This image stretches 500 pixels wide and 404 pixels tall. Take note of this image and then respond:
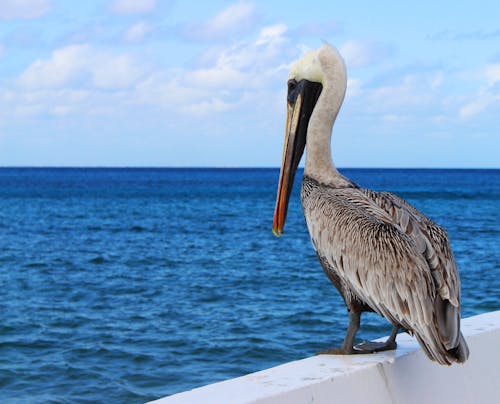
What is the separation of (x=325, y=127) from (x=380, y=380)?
144 cm

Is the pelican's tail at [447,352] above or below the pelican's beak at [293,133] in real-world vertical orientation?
below

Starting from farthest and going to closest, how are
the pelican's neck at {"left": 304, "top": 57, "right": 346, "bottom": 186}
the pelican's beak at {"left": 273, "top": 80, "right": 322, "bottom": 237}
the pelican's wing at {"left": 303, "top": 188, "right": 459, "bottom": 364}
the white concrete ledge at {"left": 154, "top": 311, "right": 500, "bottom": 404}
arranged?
the pelican's beak at {"left": 273, "top": 80, "right": 322, "bottom": 237} → the pelican's neck at {"left": 304, "top": 57, "right": 346, "bottom": 186} → the pelican's wing at {"left": 303, "top": 188, "right": 459, "bottom": 364} → the white concrete ledge at {"left": 154, "top": 311, "right": 500, "bottom": 404}

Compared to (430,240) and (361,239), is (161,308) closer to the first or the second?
(361,239)

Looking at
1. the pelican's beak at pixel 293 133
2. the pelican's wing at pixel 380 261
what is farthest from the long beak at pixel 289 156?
the pelican's wing at pixel 380 261

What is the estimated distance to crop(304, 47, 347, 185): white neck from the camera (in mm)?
3662

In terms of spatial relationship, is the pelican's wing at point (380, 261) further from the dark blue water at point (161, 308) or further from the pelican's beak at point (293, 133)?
the dark blue water at point (161, 308)

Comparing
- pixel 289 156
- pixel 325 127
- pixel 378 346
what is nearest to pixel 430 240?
pixel 378 346

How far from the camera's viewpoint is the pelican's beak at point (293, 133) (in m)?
3.80

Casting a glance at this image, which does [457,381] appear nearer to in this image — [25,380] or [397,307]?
[397,307]

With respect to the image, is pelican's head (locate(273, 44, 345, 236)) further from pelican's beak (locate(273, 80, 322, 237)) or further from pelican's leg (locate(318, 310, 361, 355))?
pelican's leg (locate(318, 310, 361, 355))

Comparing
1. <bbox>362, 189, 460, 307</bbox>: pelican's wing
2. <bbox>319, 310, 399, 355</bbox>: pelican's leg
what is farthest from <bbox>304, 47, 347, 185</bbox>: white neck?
<bbox>319, 310, 399, 355</bbox>: pelican's leg

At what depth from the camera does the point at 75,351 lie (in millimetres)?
10125

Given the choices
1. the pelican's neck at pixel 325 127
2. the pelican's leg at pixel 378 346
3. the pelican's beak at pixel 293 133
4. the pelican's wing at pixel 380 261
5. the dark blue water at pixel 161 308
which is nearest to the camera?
the pelican's wing at pixel 380 261

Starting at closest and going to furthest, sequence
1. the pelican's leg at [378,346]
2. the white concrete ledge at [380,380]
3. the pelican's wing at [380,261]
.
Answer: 1. the white concrete ledge at [380,380]
2. the pelican's wing at [380,261]
3. the pelican's leg at [378,346]
